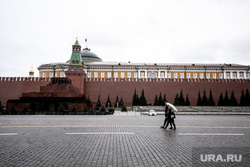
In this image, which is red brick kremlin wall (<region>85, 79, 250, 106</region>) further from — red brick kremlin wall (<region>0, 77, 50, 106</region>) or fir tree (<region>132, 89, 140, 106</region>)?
red brick kremlin wall (<region>0, 77, 50, 106</region>)

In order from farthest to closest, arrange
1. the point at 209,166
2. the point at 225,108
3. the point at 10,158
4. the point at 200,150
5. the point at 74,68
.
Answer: the point at 74,68, the point at 225,108, the point at 200,150, the point at 10,158, the point at 209,166

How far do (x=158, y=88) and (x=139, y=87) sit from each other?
2969 millimetres

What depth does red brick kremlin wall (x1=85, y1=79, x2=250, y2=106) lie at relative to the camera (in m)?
31.7

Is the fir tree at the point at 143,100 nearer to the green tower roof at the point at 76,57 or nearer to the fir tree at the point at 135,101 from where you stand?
the fir tree at the point at 135,101

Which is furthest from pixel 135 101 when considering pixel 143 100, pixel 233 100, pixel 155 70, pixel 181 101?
pixel 155 70

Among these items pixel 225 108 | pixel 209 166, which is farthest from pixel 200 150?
pixel 225 108

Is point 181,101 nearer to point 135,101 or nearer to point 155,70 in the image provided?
point 135,101

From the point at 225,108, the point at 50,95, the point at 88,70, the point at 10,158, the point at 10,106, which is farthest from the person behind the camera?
the point at 88,70

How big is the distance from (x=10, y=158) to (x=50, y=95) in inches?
826

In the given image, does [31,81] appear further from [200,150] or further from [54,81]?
[200,150]

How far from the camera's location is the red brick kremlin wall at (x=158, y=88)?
31.7 metres

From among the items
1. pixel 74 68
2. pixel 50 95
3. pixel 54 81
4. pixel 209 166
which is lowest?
pixel 209 166

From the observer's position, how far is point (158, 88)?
105 feet

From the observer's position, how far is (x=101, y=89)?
105 ft
